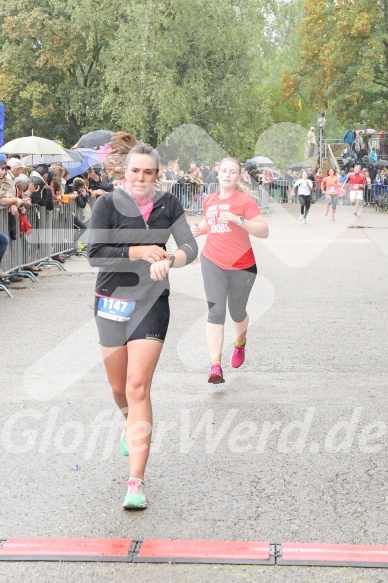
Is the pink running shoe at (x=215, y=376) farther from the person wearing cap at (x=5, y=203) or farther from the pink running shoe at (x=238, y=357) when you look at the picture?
the person wearing cap at (x=5, y=203)

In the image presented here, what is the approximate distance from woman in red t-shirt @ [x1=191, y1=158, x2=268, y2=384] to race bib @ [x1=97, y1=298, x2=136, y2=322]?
259cm

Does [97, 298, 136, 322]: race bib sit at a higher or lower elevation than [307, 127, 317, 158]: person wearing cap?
higher

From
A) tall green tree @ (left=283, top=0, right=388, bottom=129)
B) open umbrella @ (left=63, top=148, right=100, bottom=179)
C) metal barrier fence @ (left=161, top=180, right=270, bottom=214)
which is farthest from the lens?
tall green tree @ (left=283, top=0, right=388, bottom=129)

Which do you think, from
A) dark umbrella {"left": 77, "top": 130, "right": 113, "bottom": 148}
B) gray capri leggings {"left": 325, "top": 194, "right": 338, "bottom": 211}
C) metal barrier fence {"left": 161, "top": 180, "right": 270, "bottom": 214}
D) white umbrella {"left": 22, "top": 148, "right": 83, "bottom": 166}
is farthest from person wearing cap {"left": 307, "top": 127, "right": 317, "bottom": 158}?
white umbrella {"left": 22, "top": 148, "right": 83, "bottom": 166}

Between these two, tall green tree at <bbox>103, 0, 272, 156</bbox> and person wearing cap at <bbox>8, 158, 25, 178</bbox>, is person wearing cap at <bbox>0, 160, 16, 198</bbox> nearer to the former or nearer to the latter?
person wearing cap at <bbox>8, 158, 25, 178</bbox>

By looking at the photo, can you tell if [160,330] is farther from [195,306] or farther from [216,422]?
[195,306]

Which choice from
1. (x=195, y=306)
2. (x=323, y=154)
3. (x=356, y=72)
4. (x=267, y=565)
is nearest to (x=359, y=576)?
(x=267, y=565)

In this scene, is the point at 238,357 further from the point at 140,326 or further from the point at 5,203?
the point at 5,203

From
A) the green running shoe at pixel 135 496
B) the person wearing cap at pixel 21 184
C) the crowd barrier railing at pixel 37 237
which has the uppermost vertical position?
the green running shoe at pixel 135 496

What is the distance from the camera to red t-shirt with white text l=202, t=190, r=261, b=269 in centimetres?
780

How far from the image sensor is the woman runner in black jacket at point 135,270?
198 inches

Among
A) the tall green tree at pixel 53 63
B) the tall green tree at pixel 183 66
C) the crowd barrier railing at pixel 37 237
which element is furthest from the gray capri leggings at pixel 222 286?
the tall green tree at pixel 53 63

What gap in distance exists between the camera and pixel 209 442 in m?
6.11

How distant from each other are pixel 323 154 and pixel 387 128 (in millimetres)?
7711
